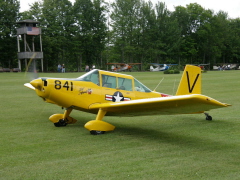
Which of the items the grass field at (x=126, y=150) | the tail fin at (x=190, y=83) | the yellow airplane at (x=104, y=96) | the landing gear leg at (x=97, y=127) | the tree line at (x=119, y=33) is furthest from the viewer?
the tree line at (x=119, y=33)

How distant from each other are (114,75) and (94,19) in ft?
231

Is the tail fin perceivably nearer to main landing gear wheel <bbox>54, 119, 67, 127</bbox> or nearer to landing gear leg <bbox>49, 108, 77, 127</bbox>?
landing gear leg <bbox>49, 108, 77, 127</bbox>

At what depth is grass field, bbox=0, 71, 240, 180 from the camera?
4996 mm

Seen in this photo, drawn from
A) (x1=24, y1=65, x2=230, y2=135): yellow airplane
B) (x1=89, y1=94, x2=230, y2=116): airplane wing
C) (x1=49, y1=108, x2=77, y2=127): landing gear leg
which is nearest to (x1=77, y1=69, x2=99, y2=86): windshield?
(x1=24, y1=65, x2=230, y2=135): yellow airplane

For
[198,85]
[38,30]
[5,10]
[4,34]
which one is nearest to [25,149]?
[198,85]

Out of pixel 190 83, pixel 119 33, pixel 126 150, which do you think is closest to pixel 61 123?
pixel 126 150

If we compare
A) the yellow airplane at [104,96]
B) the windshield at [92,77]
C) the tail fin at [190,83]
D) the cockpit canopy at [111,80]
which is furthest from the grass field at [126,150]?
the windshield at [92,77]

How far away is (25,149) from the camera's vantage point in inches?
256

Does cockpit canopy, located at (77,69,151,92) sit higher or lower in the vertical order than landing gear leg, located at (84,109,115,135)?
higher

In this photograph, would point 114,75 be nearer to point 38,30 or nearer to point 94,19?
point 38,30

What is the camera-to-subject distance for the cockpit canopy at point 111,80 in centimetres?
868

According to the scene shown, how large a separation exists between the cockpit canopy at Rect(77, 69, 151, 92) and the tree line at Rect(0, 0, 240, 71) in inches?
2338

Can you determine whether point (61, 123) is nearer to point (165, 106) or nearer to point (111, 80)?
point (111, 80)

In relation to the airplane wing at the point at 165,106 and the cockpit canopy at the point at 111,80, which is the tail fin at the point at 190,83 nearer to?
the cockpit canopy at the point at 111,80
